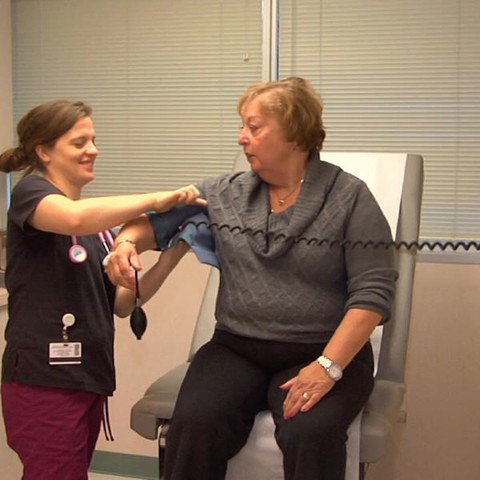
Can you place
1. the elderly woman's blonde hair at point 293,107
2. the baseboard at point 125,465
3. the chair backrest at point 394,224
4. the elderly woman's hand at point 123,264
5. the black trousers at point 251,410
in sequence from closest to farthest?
the black trousers at point 251,410, the elderly woman's hand at point 123,264, the elderly woman's blonde hair at point 293,107, the chair backrest at point 394,224, the baseboard at point 125,465

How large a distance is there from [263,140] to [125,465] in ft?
5.37

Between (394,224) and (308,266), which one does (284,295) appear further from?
(394,224)

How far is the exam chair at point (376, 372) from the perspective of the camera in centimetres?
165

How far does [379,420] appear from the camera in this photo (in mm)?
1687

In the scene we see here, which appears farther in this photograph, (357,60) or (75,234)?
(357,60)

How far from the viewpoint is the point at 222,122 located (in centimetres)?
286

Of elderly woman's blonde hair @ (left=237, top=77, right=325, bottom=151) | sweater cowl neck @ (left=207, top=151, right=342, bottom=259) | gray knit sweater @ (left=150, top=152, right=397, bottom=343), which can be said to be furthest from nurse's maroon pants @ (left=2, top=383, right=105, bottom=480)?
elderly woman's blonde hair @ (left=237, top=77, right=325, bottom=151)

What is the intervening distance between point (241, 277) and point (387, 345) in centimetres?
50

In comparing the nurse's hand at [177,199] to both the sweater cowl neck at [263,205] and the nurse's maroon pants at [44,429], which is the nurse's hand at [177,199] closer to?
the sweater cowl neck at [263,205]

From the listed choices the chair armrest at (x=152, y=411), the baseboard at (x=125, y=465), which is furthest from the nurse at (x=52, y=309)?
the baseboard at (x=125, y=465)

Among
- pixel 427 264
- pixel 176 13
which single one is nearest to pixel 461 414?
pixel 427 264

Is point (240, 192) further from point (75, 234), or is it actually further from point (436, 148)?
point (436, 148)

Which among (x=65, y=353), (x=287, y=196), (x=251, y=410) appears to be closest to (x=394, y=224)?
(x=287, y=196)

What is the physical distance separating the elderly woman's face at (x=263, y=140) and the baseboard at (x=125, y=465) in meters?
1.49
